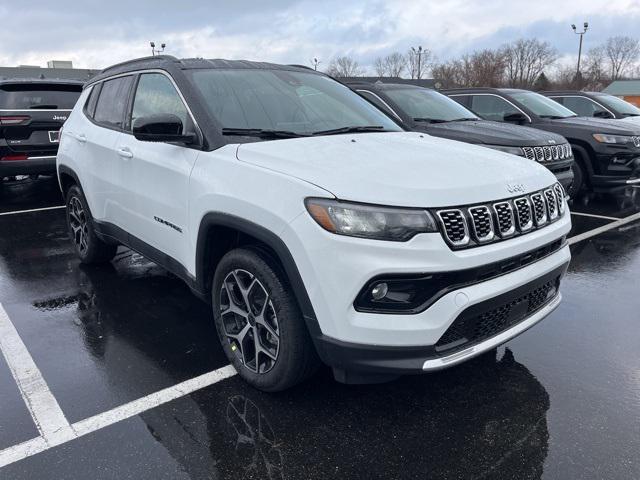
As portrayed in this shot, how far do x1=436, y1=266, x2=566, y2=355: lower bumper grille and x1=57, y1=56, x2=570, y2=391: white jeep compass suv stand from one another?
0.01 metres

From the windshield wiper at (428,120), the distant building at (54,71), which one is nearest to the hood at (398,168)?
the windshield wiper at (428,120)

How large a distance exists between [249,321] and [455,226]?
4.15ft

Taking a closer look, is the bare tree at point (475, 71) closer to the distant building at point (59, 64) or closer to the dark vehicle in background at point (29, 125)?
the distant building at point (59, 64)

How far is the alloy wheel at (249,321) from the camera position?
2.84 m

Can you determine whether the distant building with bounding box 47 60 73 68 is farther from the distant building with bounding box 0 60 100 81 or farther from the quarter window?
the quarter window

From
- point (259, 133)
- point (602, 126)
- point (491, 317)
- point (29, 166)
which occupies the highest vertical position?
point (259, 133)

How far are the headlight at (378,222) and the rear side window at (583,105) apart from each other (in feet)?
34.3

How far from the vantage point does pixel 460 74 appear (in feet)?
243

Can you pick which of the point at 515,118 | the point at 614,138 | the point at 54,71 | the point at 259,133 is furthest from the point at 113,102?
the point at 54,71

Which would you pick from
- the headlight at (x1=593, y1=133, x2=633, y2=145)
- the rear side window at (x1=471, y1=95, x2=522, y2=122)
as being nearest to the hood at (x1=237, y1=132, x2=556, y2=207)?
the headlight at (x1=593, y1=133, x2=633, y2=145)

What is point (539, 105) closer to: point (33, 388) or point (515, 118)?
point (515, 118)

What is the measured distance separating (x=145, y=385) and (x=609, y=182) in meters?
Result: 7.48

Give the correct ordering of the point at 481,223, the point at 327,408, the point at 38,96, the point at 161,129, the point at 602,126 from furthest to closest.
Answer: the point at 602,126
the point at 38,96
the point at 161,129
the point at 327,408
the point at 481,223

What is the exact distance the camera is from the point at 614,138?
26.1 ft
